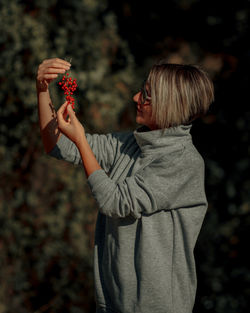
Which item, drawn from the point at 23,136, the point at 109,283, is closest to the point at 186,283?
the point at 109,283

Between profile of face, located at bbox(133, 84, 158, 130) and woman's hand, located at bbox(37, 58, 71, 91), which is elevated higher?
woman's hand, located at bbox(37, 58, 71, 91)

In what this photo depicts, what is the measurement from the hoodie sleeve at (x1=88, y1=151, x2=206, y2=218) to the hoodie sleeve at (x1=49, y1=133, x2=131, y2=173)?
263 mm

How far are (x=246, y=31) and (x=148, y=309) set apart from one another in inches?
95.9

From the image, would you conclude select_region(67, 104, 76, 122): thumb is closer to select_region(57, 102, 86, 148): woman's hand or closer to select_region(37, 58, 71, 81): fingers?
select_region(57, 102, 86, 148): woman's hand

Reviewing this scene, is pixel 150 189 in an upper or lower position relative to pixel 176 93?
lower

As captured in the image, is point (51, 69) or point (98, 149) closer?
point (51, 69)

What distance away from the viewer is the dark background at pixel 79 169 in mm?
3311

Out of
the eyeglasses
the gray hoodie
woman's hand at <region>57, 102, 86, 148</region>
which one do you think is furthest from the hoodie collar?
woman's hand at <region>57, 102, 86, 148</region>

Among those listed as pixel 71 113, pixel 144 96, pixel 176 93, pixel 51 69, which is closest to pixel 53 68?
pixel 51 69

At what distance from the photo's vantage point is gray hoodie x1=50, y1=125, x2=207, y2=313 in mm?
1501

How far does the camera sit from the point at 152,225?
1.58 meters

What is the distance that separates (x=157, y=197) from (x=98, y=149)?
1.29 ft

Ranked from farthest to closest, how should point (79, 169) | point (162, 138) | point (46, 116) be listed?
1. point (79, 169)
2. point (46, 116)
3. point (162, 138)

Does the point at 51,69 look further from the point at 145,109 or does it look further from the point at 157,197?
the point at 157,197
